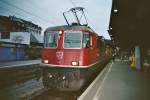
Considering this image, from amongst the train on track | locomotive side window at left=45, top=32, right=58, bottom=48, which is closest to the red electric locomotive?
locomotive side window at left=45, top=32, right=58, bottom=48

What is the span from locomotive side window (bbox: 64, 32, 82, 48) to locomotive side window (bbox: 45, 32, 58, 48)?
479mm

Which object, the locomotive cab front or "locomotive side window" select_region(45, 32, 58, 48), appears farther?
"locomotive side window" select_region(45, 32, 58, 48)

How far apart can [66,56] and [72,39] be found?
848 millimetres

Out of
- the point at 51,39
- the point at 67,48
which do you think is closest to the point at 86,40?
the point at 67,48

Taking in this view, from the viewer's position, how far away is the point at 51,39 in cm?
1102

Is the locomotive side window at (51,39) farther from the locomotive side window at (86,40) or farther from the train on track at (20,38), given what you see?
the train on track at (20,38)

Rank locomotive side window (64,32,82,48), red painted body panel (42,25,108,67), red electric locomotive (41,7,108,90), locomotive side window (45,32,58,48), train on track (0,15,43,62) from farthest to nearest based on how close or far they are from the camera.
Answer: train on track (0,15,43,62), locomotive side window (45,32,58,48), locomotive side window (64,32,82,48), red painted body panel (42,25,108,67), red electric locomotive (41,7,108,90)

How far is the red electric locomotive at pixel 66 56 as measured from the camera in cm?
1000

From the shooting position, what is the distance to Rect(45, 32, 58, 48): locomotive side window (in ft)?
35.7

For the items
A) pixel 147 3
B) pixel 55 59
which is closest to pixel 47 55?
pixel 55 59

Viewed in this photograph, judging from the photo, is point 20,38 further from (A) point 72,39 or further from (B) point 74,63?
(B) point 74,63

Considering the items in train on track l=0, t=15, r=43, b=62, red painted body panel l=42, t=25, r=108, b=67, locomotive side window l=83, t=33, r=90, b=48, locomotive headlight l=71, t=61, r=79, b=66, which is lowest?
locomotive headlight l=71, t=61, r=79, b=66

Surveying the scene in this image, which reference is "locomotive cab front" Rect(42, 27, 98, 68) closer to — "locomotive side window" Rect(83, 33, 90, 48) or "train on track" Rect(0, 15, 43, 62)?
"locomotive side window" Rect(83, 33, 90, 48)

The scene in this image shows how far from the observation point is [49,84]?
10234 mm
